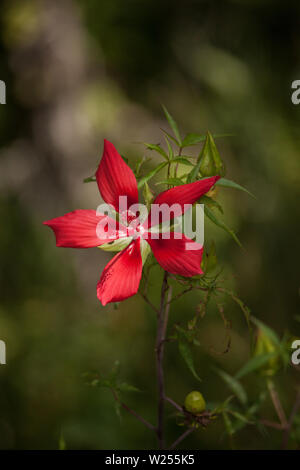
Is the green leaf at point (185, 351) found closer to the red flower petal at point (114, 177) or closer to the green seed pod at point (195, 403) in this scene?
the green seed pod at point (195, 403)

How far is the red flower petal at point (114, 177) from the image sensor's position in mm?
474

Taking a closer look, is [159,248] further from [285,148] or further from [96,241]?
[285,148]

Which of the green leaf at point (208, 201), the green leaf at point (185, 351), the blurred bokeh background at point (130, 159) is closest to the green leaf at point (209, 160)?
the green leaf at point (208, 201)

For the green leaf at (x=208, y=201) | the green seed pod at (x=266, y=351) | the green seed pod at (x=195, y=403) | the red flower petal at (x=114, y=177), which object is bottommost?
the green seed pod at (x=195, y=403)

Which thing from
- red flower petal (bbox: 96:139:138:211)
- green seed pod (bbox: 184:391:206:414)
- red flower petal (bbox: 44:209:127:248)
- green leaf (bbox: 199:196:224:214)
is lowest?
green seed pod (bbox: 184:391:206:414)

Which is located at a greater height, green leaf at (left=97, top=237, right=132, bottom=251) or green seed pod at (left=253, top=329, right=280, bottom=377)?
green leaf at (left=97, top=237, right=132, bottom=251)

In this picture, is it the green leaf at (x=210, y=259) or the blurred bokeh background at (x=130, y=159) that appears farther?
the blurred bokeh background at (x=130, y=159)

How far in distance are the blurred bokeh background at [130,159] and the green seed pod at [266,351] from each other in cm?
51

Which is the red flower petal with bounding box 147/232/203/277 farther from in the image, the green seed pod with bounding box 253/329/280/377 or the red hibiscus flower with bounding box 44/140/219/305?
the green seed pod with bounding box 253/329/280/377

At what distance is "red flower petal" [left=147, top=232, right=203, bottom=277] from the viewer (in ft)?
1.44

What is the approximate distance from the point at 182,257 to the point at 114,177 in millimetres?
107

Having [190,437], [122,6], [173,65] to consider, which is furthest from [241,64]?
[190,437]

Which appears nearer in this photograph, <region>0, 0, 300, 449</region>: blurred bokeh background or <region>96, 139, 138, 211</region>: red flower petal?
<region>96, 139, 138, 211</region>: red flower petal

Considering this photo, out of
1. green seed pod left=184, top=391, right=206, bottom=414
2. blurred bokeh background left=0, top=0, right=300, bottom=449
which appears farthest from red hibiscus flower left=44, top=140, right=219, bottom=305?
blurred bokeh background left=0, top=0, right=300, bottom=449
